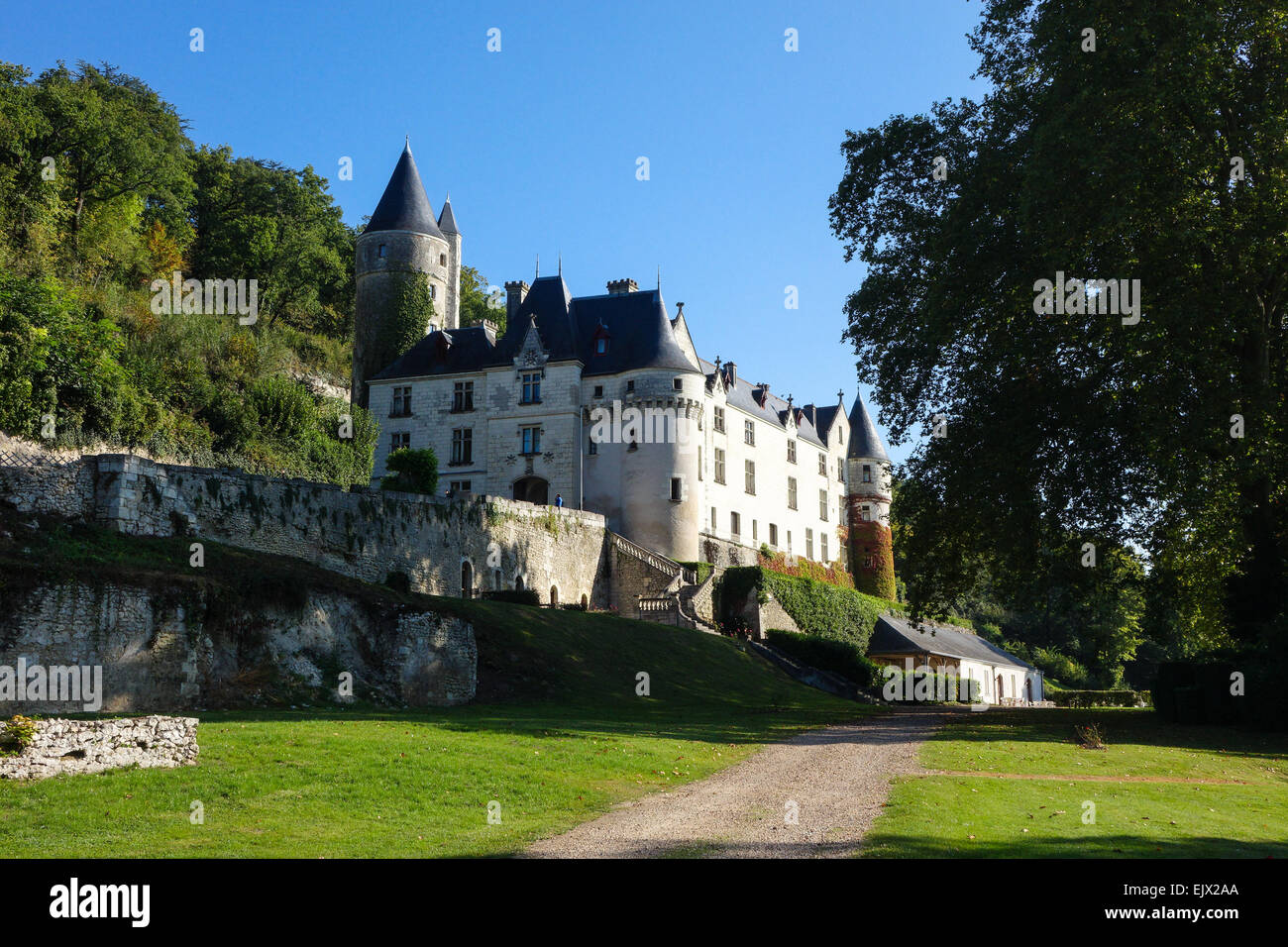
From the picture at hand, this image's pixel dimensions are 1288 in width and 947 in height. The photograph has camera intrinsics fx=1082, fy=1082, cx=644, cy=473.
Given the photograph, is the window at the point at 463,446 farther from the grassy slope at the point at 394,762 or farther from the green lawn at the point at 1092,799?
the green lawn at the point at 1092,799

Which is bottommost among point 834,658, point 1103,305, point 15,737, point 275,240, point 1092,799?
point 834,658

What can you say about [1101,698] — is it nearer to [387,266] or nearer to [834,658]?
[834,658]

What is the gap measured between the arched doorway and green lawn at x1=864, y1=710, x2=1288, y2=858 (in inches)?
1272

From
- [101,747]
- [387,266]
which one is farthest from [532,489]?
[101,747]

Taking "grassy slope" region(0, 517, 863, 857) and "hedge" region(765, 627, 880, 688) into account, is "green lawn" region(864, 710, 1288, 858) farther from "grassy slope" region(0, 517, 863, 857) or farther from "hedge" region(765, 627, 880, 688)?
"hedge" region(765, 627, 880, 688)

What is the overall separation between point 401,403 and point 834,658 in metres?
26.1

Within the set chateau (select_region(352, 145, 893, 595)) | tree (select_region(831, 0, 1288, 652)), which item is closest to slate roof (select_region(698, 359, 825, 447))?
chateau (select_region(352, 145, 893, 595))

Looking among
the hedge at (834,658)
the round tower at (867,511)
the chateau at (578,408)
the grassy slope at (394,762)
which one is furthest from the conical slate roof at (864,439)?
the grassy slope at (394,762)

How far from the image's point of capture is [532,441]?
53875 mm

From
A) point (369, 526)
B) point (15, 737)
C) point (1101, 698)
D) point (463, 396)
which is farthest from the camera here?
point (1101, 698)

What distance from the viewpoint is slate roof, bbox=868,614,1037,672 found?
56344mm

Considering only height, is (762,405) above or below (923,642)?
above

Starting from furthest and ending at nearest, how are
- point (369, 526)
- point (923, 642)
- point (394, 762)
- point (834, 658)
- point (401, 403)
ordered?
point (401, 403)
point (923, 642)
point (834, 658)
point (369, 526)
point (394, 762)
